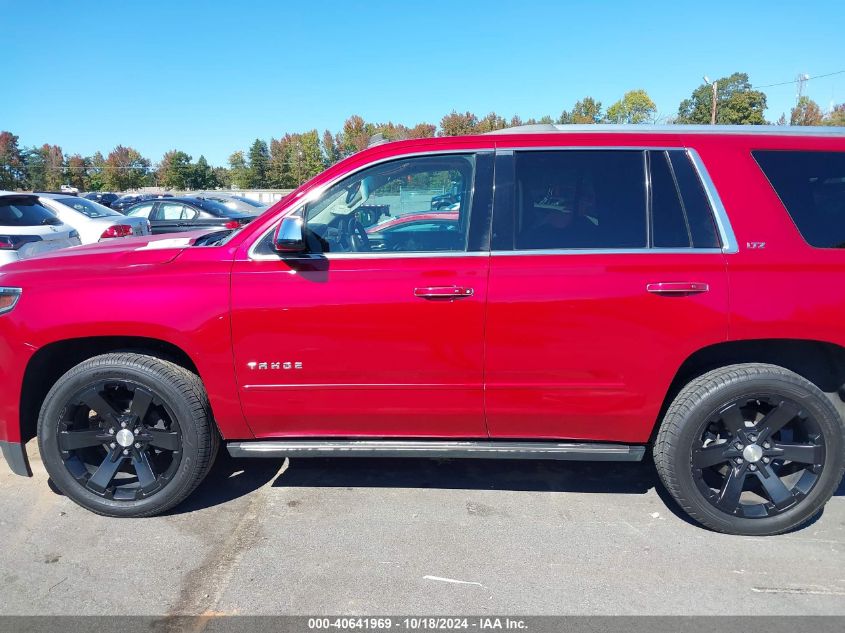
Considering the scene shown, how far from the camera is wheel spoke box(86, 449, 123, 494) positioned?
10.7 ft

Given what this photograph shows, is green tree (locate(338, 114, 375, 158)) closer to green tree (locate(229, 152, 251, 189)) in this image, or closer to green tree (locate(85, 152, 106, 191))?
green tree (locate(229, 152, 251, 189))

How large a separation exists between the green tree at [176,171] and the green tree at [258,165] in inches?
308

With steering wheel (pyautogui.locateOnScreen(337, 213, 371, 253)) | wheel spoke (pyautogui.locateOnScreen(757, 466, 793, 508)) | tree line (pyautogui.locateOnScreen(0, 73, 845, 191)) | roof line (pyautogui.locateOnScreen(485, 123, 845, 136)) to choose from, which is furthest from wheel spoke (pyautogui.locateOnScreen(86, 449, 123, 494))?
tree line (pyautogui.locateOnScreen(0, 73, 845, 191))

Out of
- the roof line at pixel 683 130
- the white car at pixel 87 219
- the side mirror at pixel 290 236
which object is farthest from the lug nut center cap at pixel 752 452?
the white car at pixel 87 219

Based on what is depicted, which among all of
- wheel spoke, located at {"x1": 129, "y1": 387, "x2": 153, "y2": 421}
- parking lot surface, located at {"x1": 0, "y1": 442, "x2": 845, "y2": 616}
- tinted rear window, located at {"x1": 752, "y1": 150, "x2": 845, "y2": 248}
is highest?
tinted rear window, located at {"x1": 752, "y1": 150, "x2": 845, "y2": 248}

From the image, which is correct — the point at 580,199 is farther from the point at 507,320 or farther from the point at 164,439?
the point at 164,439

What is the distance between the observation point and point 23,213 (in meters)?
7.62

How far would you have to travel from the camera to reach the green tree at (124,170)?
7419 centimetres

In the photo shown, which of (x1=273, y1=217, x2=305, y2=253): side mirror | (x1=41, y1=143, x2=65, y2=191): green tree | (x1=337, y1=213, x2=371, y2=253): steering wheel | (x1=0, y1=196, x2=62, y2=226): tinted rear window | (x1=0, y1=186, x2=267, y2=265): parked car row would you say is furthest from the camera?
(x1=41, y1=143, x2=65, y2=191): green tree

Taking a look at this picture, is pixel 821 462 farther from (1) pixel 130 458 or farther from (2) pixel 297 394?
(1) pixel 130 458

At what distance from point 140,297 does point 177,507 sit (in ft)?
4.02

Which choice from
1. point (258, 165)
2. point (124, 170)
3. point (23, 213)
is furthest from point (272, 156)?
point (23, 213)

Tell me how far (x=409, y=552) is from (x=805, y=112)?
84.4 metres

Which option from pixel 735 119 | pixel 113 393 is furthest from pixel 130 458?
pixel 735 119
